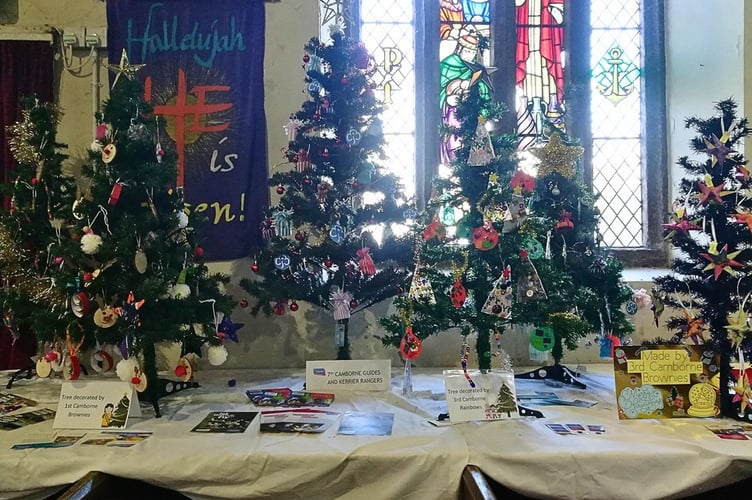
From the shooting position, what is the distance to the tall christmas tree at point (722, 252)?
198cm

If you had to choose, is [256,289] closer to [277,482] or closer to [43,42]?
[277,482]

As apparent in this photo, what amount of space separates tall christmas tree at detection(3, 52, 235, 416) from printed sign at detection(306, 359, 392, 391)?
378mm

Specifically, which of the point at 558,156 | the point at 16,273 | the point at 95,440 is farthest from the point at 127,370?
the point at 558,156

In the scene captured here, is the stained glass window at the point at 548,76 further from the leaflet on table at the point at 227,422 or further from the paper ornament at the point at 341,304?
the leaflet on table at the point at 227,422

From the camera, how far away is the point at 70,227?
7.77 feet

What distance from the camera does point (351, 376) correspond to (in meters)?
2.36

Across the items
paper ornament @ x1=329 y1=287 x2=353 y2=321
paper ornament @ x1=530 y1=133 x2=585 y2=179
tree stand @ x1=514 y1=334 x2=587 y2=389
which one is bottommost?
tree stand @ x1=514 y1=334 x2=587 y2=389

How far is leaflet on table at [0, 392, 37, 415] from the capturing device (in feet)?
7.12

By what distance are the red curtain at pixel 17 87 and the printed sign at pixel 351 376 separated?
140cm

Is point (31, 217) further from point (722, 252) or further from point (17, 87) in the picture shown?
point (722, 252)

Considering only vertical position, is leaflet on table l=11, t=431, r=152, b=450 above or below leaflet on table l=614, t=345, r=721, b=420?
below

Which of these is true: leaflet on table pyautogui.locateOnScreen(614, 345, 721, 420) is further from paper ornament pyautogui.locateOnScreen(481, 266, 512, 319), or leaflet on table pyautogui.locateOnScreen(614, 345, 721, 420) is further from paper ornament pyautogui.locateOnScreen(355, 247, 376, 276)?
paper ornament pyautogui.locateOnScreen(355, 247, 376, 276)

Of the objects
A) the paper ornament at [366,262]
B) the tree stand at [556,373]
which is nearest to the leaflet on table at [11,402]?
the paper ornament at [366,262]

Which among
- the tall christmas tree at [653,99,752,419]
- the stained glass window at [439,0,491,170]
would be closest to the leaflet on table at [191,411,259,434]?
the tall christmas tree at [653,99,752,419]
